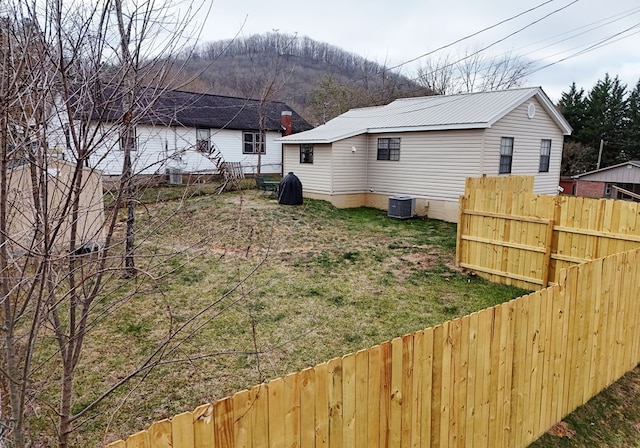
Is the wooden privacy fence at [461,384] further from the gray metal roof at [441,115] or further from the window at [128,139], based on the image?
the gray metal roof at [441,115]


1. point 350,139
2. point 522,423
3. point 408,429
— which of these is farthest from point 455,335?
point 350,139

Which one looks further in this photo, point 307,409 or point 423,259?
point 423,259

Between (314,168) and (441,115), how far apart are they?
5.02 metres

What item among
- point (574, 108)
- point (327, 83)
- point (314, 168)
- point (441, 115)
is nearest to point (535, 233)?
point (441, 115)

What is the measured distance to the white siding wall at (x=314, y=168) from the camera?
15.8 meters

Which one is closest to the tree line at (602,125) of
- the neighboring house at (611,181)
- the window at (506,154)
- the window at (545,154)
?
the neighboring house at (611,181)

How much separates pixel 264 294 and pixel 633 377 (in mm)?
4902

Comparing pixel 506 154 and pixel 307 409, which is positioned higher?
pixel 506 154

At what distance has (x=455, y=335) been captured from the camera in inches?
101

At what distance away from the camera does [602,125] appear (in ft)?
107

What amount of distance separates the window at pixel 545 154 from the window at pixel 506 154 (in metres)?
2.12

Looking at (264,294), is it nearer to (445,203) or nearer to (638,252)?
(638,252)

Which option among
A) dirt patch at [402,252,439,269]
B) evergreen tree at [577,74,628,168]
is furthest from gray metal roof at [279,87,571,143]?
evergreen tree at [577,74,628,168]

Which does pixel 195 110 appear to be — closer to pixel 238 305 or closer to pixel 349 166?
pixel 349 166
